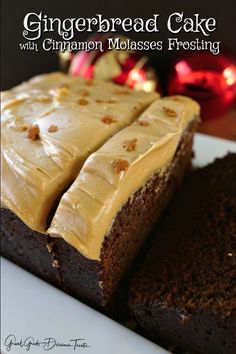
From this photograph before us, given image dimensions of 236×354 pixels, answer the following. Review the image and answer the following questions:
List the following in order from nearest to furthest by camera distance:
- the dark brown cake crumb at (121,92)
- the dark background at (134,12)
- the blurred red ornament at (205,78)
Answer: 1. the dark brown cake crumb at (121,92)
2. the blurred red ornament at (205,78)
3. the dark background at (134,12)

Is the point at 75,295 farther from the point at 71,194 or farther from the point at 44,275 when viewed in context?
the point at 71,194

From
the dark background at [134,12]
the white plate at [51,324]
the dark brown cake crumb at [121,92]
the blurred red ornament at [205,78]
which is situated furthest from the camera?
the dark background at [134,12]

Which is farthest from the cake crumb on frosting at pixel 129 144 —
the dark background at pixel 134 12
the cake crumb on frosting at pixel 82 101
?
the dark background at pixel 134 12

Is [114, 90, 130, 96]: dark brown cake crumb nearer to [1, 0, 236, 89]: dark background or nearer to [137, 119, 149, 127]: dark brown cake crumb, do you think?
[137, 119, 149, 127]: dark brown cake crumb

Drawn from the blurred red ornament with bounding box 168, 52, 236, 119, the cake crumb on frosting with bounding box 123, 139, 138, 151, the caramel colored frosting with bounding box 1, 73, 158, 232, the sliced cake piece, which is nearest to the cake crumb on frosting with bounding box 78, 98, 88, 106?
the caramel colored frosting with bounding box 1, 73, 158, 232

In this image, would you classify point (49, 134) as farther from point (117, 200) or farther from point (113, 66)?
point (113, 66)

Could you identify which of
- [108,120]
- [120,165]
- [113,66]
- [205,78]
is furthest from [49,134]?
[205,78]

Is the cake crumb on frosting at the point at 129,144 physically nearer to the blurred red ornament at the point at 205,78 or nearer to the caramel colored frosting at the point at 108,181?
the caramel colored frosting at the point at 108,181

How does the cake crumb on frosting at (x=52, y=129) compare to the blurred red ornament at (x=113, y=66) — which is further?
the blurred red ornament at (x=113, y=66)
